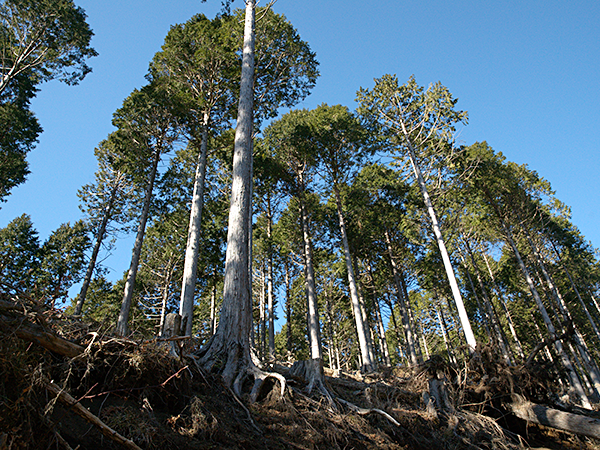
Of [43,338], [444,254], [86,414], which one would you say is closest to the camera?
[86,414]

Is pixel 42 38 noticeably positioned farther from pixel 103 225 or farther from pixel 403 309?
pixel 403 309

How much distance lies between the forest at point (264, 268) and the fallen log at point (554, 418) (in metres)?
0.03

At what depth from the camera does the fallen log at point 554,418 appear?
4726 millimetres

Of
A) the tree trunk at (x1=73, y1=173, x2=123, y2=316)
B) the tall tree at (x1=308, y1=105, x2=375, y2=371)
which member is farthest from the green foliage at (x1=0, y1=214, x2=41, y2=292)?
the tall tree at (x1=308, y1=105, x2=375, y2=371)

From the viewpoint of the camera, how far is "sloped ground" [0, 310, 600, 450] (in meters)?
2.09

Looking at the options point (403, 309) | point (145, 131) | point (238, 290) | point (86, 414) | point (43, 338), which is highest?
point (145, 131)

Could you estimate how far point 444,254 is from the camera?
12969mm

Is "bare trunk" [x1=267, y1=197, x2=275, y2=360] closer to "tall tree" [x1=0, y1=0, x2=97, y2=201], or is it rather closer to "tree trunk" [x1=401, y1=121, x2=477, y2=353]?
"tree trunk" [x1=401, y1=121, x2=477, y2=353]

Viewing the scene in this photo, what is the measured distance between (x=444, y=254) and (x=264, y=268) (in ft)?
35.3

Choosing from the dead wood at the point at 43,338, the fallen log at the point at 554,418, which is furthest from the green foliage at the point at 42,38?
the fallen log at the point at 554,418

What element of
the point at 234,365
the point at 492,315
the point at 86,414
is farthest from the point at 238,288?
the point at 492,315

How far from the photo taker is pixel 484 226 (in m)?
19.6

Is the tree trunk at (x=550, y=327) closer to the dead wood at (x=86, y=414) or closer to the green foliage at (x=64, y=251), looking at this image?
the dead wood at (x=86, y=414)

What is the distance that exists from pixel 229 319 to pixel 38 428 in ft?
11.3
